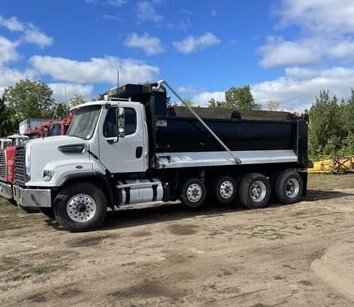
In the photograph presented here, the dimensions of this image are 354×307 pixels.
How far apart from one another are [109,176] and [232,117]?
12.9 ft

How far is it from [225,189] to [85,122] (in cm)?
407

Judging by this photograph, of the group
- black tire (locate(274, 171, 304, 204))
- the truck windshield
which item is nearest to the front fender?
the truck windshield

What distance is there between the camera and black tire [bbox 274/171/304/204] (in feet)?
47.8

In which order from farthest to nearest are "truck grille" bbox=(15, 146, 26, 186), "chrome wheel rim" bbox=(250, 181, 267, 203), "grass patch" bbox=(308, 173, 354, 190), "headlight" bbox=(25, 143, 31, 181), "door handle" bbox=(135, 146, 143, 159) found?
"grass patch" bbox=(308, 173, 354, 190), "chrome wheel rim" bbox=(250, 181, 267, 203), "door handle" bbox=(135, 146, 143, 159), "truck grille" bbox=(15, 146, 26, 186), "headlight" bbox=(25, 143, 31, 181)

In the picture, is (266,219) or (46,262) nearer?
(46,262)

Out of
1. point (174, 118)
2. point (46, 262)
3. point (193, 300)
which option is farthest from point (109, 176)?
point (193, 300)

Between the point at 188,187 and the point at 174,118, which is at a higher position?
the point at 174,118

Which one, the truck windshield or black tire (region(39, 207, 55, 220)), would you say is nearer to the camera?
the truck windshield

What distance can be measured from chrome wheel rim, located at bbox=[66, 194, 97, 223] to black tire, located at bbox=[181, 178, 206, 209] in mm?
2623

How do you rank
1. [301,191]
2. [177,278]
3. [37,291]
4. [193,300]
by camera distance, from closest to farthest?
[193,300], [37,291], [177,278], [301,191]

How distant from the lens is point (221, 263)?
7805 millimetres

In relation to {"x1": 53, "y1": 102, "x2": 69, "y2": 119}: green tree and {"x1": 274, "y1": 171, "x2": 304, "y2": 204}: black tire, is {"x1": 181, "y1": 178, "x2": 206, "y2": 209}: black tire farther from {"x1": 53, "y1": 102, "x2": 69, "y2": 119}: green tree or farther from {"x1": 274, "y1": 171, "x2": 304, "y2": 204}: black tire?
{"x1": 53, "y1": 102, "x2": 69, "y2": 119}: green tree

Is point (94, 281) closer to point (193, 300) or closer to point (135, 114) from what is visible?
point (193, 300)

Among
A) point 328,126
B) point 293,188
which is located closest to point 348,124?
point 328,126
